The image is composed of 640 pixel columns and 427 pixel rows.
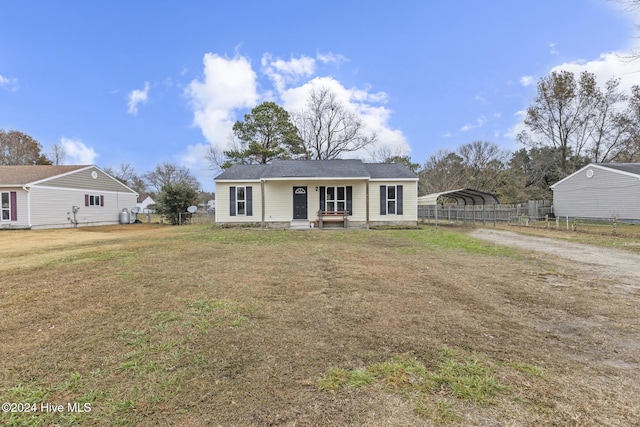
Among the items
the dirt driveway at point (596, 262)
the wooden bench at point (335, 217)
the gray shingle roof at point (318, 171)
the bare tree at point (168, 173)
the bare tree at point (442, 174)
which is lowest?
the dirt driveway at point (596, 262)

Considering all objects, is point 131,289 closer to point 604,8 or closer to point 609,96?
point 604,8

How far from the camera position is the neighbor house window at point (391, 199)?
1677cm

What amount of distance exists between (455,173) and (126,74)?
35.1m

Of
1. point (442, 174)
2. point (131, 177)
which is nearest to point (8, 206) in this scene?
point (131, 177)

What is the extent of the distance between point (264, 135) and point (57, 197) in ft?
54.8

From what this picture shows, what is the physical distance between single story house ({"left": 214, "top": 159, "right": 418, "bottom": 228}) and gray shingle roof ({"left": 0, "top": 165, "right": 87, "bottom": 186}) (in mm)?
11111

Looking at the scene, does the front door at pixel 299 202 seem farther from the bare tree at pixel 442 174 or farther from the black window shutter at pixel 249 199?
the bare tree at pixel 442 174

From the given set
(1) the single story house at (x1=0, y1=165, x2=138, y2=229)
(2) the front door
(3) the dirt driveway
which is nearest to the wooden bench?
(2) the front door

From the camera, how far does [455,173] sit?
37.2m

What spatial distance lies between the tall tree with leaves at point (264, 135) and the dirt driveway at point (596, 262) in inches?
907

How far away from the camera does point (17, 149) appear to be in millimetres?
35125

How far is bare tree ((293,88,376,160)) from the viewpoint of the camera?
104 feet

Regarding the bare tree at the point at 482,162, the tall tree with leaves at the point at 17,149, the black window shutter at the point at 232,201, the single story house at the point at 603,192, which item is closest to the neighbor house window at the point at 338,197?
the black window shutter at the point at 232,201

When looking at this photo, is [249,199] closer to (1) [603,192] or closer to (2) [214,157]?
(2) [214,157]
